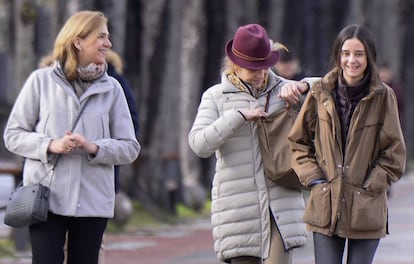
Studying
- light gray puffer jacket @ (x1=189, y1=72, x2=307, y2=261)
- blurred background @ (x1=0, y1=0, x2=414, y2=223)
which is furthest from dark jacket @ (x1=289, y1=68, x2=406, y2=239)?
blurred background @ (x1=0, y1=0, x2=414, y2=223)

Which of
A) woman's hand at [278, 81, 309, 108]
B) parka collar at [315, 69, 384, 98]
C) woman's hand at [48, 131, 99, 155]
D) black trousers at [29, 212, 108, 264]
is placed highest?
parka collar at [315, 69, 384, 98]

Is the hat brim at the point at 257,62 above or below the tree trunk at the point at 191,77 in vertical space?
above

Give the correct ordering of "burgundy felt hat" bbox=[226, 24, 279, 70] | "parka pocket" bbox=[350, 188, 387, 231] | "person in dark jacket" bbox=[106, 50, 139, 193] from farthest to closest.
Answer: "person in dark jacket" bbox=[106, 50, 139, 193], "burgundy felt hat" bbox=[226, 24, 279, 70], "parka pocket" bbox=[350, 188, 387, 231]

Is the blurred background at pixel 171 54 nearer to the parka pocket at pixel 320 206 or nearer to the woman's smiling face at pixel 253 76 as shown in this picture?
the woman's smiling face at pixel 253 76

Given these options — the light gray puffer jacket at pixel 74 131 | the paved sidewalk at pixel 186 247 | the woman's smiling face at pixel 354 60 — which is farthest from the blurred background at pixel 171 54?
the woman's smiling face at pixel 354 60

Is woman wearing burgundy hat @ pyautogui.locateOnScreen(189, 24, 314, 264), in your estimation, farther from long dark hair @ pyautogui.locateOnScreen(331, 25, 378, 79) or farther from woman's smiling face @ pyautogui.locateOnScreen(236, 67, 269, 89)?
long dark hair @ pyautogui.locateOnScreen(331, 25, 378, 79)

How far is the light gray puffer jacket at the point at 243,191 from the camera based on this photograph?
25.9 ft

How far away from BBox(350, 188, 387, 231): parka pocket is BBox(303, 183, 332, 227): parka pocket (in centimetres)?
14

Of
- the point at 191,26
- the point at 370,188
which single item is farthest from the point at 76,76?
→ the point at 191,26

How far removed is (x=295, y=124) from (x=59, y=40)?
Result: 4.77 ft

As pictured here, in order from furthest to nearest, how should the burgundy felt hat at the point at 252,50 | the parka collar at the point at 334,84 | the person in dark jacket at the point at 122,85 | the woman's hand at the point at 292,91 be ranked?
the person in dark jacket at the point at 122,85 → the burgundy felt hat at the point at 252,50 → the woman's hand at the point at 292,91 → the parka collar at the point at 334,84

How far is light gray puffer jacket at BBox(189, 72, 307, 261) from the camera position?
25.9ft

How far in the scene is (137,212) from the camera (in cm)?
1819

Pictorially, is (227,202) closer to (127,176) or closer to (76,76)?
(76,76)
